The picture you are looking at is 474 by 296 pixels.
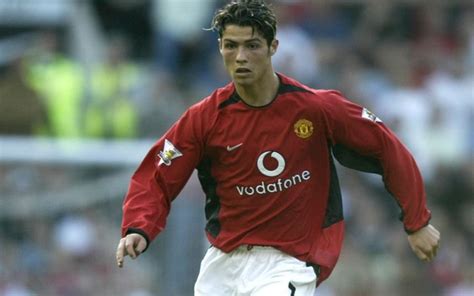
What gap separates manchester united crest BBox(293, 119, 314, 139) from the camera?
7.85 meters

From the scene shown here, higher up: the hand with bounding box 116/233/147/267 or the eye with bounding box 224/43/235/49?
the eye with bounding box 224/43/235/49

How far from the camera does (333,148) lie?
8070 millimetres

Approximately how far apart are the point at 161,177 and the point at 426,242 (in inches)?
59.7

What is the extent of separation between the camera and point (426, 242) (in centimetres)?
800

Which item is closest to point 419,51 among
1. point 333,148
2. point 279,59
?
point 279,59

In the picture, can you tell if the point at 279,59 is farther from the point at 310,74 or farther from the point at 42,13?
the point at 42,13

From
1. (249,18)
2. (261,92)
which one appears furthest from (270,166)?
(249,18)

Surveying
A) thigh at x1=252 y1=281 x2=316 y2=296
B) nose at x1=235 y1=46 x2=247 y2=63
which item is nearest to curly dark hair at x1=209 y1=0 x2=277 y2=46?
nose at x1=235 y1=46 x2=247 y2=63

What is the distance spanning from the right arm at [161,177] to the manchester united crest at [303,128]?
0.52 meters

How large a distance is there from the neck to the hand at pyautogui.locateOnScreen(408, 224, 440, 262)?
114 cm

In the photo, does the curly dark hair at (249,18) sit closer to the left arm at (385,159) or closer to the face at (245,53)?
the face at (245,53)

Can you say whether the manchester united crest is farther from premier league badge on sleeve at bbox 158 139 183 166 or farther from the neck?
premier league badge on sleeve at bbox 158 139 183 166

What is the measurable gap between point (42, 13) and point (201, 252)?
198 inches

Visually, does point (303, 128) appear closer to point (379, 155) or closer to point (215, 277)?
point (379, 155)
